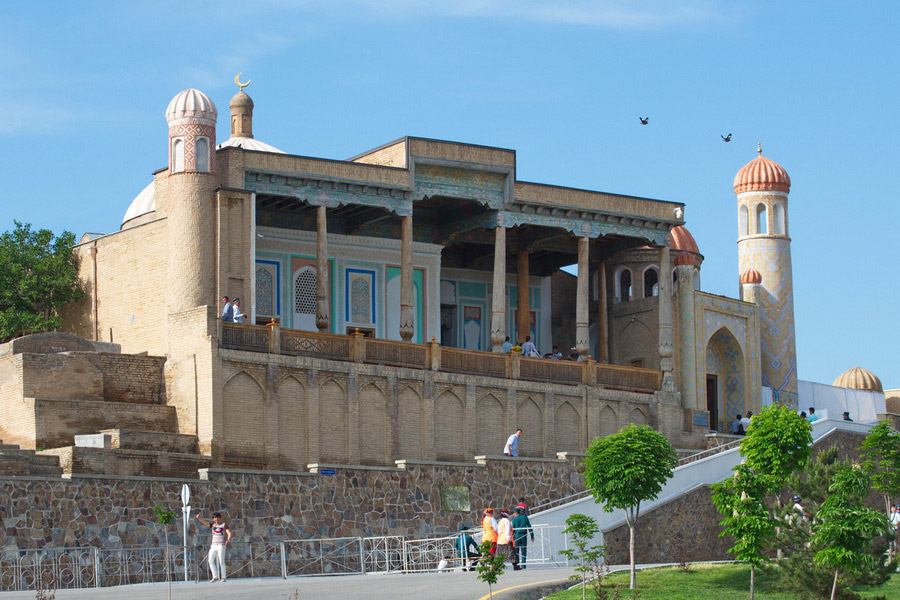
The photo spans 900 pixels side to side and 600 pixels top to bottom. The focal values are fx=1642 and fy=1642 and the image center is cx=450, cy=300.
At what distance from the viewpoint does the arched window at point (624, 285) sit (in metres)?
48.5

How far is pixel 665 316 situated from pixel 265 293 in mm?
11087

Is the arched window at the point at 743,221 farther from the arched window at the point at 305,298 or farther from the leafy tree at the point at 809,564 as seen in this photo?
the leafy tree at the point at 809,564

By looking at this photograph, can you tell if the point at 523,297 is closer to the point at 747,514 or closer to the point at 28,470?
the point at 28,470

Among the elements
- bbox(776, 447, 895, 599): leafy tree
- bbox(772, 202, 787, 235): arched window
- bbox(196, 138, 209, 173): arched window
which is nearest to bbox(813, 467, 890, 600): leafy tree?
bbox(776, 447, 895, 599): leafy tree

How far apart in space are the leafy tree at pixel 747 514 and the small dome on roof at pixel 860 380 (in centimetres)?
2950

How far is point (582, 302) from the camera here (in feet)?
143

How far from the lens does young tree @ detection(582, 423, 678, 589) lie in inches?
1192

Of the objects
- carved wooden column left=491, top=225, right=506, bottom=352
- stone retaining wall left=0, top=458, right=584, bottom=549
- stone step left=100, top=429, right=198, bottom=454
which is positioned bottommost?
stone retaining wall left=0, top=458, right=584, bottom=549

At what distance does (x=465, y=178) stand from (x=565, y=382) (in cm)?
574

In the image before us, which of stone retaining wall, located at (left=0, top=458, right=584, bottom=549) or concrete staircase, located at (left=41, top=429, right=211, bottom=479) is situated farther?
concrete staircase, located at (left=41, top=429, right=211, bottom=479)

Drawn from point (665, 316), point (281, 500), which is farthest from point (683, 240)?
point (281, 500)

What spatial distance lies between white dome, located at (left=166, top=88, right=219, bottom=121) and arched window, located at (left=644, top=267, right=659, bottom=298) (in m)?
16.2

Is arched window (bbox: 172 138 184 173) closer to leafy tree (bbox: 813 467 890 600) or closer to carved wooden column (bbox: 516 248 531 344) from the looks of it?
carved wooden column (bbox: 516 248 531 344)

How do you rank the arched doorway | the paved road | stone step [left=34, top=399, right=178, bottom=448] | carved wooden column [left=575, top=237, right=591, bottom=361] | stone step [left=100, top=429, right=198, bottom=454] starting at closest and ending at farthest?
1. the paved road
2. stone step [left=100, top=429, right=198, bottom=454]
3. stone step [left=34, top=399, right=178, bottom=448]
4. carved wooden column [left=575, top=237, right=591, bottom=361]
5. the arched doorway
